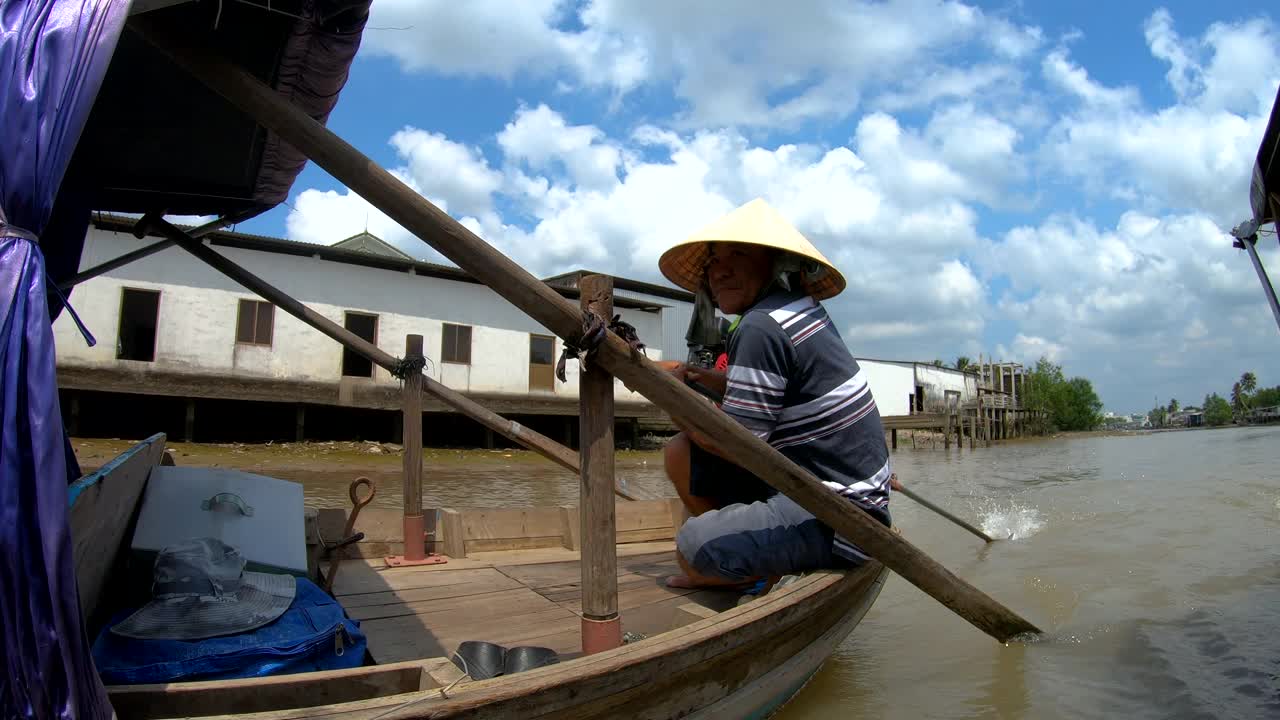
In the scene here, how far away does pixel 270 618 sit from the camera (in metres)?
1.66

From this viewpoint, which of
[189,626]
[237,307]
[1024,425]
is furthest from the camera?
[1024,425]

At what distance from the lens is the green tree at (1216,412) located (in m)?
84.8

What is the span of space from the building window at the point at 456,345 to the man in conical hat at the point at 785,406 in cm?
1342

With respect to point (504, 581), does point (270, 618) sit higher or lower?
higher

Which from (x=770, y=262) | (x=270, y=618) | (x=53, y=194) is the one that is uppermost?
(x=770, y=262)

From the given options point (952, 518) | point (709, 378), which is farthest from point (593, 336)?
point (952, 518)

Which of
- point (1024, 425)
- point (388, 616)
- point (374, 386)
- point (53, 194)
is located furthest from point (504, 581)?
point (1024, 425)

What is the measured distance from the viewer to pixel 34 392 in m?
1.13

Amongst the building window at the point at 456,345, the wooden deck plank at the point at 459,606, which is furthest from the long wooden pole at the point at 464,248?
the building window at the point at 456,345

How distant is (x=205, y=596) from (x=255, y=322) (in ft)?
43.0

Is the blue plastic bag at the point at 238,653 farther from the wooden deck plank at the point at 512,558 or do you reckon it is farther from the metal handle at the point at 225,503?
the wooden deck plank at the point at 512,558

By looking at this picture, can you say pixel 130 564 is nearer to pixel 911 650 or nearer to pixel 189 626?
pixel 189 626

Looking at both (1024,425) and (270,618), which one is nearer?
(270,618)

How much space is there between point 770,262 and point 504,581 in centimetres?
169
